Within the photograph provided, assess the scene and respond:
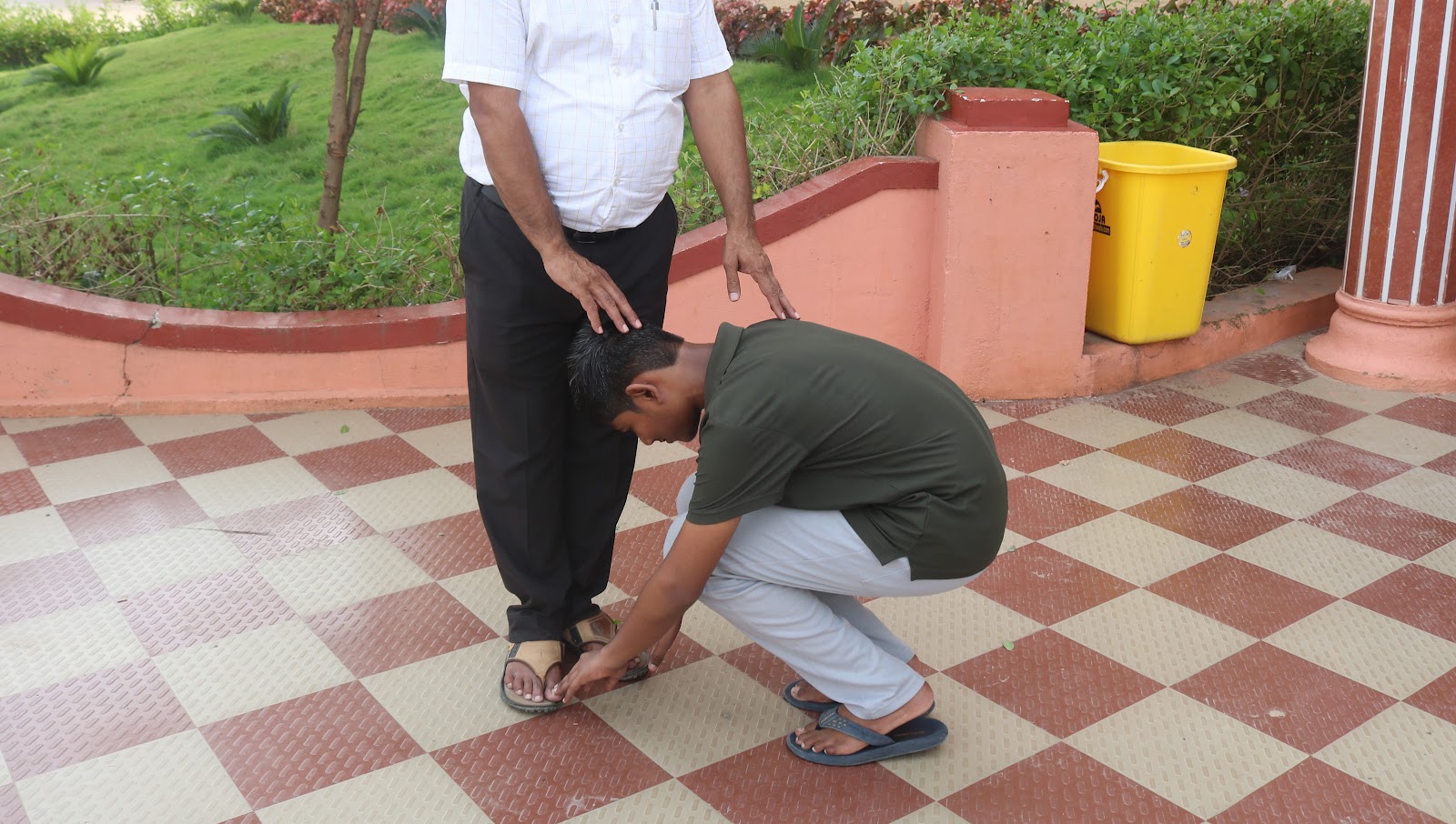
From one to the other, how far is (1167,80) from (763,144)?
1590mm

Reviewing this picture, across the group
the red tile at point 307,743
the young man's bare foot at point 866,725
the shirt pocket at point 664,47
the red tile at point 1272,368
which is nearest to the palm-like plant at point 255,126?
the red tile at point 1272,368

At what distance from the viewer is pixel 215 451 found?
4.00 metres

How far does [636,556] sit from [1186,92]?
3.03 m

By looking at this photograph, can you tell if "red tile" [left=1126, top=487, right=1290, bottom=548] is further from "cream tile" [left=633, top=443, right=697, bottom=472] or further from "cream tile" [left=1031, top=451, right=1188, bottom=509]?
"cream tile" [left=633, top=443, right=697, bottom=472]

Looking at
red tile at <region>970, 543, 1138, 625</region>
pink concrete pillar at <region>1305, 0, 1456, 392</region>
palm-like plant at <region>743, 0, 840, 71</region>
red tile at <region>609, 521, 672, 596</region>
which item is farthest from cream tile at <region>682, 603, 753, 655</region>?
palm-like plant at <region>743, 0, 840, 71</region>

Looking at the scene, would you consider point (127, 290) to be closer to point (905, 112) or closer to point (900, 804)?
point (905, 112)

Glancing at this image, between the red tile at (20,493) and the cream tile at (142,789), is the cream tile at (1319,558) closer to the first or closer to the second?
the cream tile at (142,789)

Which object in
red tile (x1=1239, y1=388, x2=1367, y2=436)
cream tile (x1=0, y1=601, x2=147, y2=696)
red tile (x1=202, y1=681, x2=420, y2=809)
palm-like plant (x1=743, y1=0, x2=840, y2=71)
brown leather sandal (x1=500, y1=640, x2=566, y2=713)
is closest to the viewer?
red tile (x1=202, y1=681, x2=420, y2=809)

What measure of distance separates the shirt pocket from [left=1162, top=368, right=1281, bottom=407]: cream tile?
2.88 m

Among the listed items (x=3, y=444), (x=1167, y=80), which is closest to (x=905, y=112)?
(x=1167, y=80)

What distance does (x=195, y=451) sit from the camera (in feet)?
13.1

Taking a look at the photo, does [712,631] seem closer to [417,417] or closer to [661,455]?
[661,455]

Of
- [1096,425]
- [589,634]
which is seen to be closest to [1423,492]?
[1096,425]

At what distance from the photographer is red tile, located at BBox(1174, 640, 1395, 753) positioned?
2570mm
